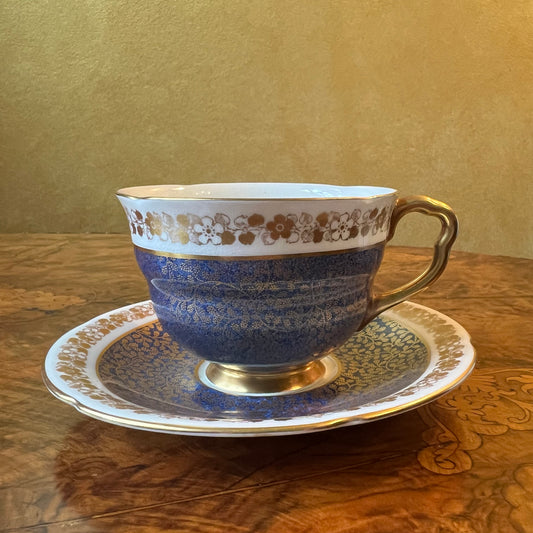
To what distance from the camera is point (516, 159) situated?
2213 mm

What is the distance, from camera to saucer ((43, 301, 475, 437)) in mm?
347

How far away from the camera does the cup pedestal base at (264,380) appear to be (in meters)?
0.47

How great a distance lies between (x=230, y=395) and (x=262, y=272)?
11 centimetres

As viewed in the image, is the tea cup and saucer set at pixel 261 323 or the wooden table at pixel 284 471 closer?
the wooden table at pixel 284 471

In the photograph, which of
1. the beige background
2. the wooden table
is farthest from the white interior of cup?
the beige background

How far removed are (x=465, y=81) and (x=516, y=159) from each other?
0.35 metres

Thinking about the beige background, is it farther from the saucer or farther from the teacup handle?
the teacup handle

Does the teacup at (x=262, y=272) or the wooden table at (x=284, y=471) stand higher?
the teacup at (x=262, y=272)

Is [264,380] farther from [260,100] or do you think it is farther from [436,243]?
[260,100]

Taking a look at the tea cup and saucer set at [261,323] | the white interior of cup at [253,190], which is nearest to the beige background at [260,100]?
the white interior of cup at [253,190]

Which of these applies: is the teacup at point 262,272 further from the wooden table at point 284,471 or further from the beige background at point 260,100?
the beige background at point 260,100

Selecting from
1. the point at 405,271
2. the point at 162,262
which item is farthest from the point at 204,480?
the point at 405,271

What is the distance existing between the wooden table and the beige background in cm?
172

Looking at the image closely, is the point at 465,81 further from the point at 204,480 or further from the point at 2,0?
the point at 204,480
